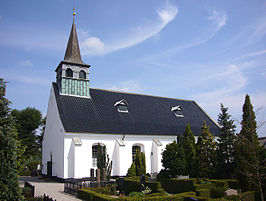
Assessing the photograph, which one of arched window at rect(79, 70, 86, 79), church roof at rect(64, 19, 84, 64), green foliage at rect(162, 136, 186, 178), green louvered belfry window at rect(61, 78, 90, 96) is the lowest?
green foliage at rect(162, 136, 186, 178)

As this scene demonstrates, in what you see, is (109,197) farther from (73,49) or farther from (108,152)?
(73,49)

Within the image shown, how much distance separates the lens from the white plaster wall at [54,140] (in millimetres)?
25312

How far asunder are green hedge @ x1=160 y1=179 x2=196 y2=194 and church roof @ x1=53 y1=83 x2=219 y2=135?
29.8ft

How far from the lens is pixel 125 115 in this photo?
3100 cm

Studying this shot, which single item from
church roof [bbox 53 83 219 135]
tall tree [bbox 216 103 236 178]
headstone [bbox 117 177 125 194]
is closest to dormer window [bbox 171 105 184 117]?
church roof [bbox 53 83 219 135]

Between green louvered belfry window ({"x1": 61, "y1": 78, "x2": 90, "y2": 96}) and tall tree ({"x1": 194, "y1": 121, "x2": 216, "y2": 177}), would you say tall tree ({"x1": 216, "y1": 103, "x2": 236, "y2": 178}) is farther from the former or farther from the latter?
green louvered belfry window ({"x1": 61, "y1": 78, "x2": 90, "y2": 96})

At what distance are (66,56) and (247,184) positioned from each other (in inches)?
994

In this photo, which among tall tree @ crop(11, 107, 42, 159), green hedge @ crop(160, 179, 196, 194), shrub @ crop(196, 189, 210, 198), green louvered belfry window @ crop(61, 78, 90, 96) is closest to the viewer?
shrub @ crop(196, 189, 210, 198)

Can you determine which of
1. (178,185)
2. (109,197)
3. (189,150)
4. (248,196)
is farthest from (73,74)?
(248,196)

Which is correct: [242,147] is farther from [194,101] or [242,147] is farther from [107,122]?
[194,101]

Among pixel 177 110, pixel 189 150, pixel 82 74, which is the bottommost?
pixel 189 150

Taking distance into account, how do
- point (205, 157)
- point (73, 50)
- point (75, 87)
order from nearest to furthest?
1. point (205, 157)
2. point (75, 87)
3. point (73, 50)

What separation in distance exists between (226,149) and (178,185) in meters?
10.4

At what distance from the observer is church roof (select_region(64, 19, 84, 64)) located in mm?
30511
